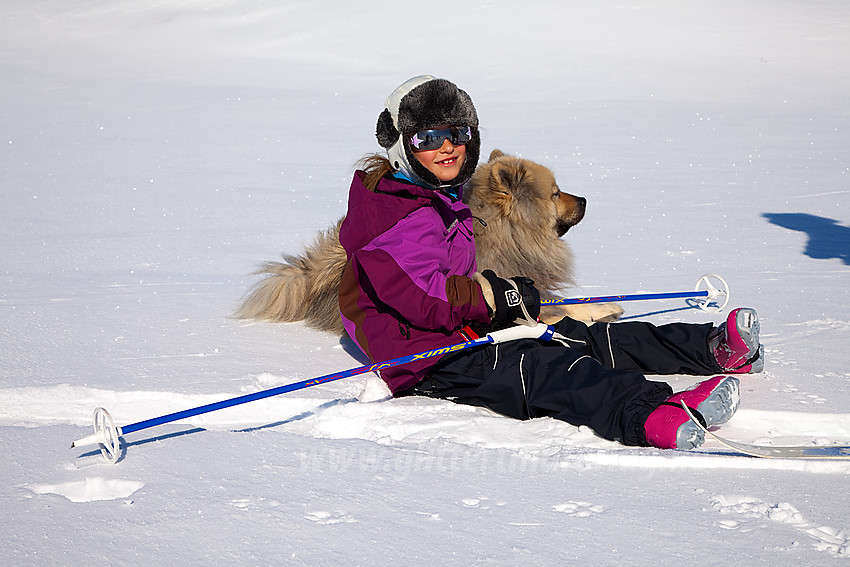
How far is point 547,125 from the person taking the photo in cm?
912

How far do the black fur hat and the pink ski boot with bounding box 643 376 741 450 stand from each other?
100 cm

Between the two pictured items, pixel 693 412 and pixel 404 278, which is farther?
pixel 404 278

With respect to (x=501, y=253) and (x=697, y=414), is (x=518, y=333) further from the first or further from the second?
(x=501, y=253)

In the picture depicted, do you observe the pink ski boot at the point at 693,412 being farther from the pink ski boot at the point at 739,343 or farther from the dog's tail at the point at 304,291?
the dog's tail at the point at 304,291

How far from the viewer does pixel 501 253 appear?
327 cm

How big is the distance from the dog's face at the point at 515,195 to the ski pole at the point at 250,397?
752mm

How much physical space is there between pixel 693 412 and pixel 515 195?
52.8 inches

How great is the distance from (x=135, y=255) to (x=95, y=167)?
2722mm

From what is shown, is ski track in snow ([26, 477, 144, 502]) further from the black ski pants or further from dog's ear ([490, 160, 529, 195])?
dog's ear ([490, 160, 529, 195])

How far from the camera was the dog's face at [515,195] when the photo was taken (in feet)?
10.7

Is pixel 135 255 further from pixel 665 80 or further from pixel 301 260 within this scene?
pixel 665 80

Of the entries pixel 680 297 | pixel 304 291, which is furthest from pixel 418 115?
pixel 680 297

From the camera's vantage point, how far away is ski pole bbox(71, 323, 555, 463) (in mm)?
2096

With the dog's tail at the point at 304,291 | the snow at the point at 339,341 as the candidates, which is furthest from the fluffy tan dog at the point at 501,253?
the snow at the point at 339,341
